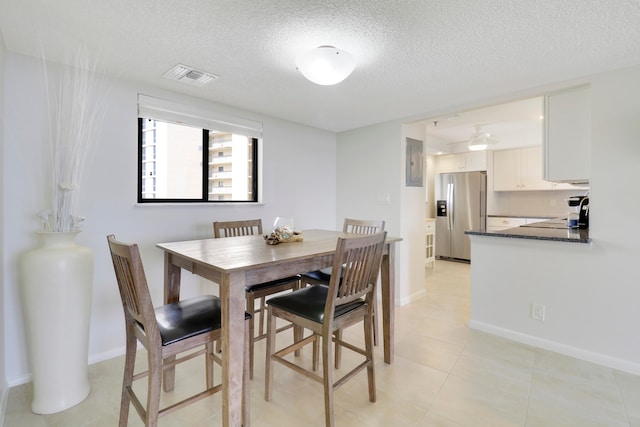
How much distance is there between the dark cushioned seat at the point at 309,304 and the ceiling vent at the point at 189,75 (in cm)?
169

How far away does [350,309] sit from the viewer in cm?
173

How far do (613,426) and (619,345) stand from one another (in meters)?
0.83

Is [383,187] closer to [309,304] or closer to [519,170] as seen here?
[309,304]

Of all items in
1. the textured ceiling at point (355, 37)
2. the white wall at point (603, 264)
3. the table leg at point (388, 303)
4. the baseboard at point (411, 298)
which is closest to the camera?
the textured ceiling at point (355, 37)

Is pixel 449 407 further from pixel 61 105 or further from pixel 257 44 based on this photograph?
pixel 61 105

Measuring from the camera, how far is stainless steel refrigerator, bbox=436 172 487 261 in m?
5.51

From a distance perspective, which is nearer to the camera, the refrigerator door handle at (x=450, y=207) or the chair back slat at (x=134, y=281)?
the chair back slat at (x=134, y=281)

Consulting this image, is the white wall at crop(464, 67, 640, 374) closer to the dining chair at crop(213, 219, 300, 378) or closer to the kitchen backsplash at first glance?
the dining chair at crop(213, 219, 300, 378)

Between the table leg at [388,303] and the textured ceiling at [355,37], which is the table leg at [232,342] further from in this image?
the textured ceiling at [355,37]

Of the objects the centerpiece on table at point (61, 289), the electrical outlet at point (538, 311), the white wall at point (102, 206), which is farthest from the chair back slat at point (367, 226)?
the centerpiece on table at point (61, 289)

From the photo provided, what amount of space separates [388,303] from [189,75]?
2228mm

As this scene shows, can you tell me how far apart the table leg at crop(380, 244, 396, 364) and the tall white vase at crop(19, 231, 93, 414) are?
1.92m

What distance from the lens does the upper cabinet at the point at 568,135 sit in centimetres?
230

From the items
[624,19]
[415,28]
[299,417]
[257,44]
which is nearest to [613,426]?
[299,417]
